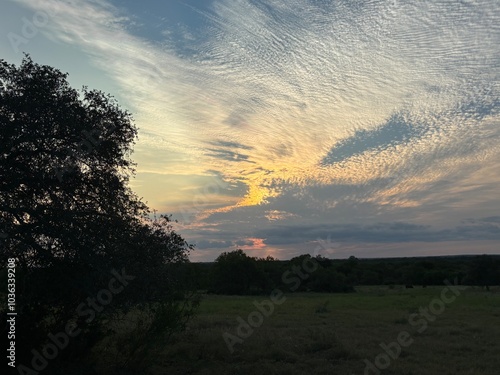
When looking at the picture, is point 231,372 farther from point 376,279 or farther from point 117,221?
point 376,279

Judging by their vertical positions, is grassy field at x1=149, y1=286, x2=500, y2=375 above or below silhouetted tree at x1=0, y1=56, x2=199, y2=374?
below

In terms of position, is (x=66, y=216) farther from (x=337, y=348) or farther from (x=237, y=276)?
(x=237, y=276)

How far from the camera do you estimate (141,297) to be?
11.6 meters

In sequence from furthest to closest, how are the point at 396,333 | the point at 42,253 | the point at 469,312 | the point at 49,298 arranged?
1. the point at 469,312
2. the point at 396,333
3. the point at 49,298
4. the point at 42,253

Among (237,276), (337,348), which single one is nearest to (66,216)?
(337,348)

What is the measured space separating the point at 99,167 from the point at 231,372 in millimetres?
6636

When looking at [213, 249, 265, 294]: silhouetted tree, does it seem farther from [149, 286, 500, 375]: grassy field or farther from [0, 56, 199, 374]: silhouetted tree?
[0, 56, 199, 374]: silhouetted tree

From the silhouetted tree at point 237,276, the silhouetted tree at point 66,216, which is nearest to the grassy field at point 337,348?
the silhouetted tree at point 66,216

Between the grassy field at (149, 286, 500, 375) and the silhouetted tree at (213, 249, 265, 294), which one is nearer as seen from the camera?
the grassy field at (149, 286, 500, 375)

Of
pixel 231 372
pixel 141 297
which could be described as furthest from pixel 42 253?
pixel 231 372

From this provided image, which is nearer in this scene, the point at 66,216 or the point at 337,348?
the point at 66,216

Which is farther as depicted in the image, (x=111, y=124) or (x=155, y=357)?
(x=155, y=357)

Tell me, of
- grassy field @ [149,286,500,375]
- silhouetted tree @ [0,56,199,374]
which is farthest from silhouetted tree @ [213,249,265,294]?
silhouetted tree @ [0,56,199,374]

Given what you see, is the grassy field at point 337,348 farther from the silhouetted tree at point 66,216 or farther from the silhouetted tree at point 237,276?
the silhouetted tree at point 237,276
